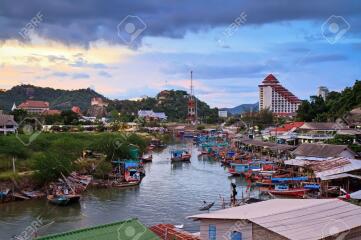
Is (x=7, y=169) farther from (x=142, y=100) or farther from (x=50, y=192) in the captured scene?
(x=142, y=100)

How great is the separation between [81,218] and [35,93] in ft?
369

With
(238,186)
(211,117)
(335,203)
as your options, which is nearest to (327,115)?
(238,186)

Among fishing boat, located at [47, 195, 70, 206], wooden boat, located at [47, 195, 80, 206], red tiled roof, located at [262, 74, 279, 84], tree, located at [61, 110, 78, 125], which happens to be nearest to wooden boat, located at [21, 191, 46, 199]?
wooden boat, located at [47, 195, 80, 206]

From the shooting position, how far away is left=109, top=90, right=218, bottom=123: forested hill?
115 m

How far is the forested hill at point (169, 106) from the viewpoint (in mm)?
115125

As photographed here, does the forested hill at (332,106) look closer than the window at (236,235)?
No

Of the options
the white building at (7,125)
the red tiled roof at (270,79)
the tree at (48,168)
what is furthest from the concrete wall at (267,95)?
the tree at (48,168)

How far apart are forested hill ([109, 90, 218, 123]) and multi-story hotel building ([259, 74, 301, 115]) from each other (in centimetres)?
1289

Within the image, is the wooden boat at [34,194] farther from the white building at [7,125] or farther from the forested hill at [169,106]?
the forested hill at [169,106]

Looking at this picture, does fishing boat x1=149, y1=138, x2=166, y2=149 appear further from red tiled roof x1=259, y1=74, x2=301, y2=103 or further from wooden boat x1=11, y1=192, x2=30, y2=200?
red tiled roof x1=259, y1=74, x2=301, y2=103

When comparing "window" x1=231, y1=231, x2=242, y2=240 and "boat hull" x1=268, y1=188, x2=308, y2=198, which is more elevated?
"window" x1=231, y1=231, x2=242, y2=240

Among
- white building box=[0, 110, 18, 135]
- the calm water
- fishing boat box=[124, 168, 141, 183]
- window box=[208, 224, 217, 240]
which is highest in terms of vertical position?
white building box=[0, 110, 18, 135]

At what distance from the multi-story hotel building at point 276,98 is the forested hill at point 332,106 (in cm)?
4447

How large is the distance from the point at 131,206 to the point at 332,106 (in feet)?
127
